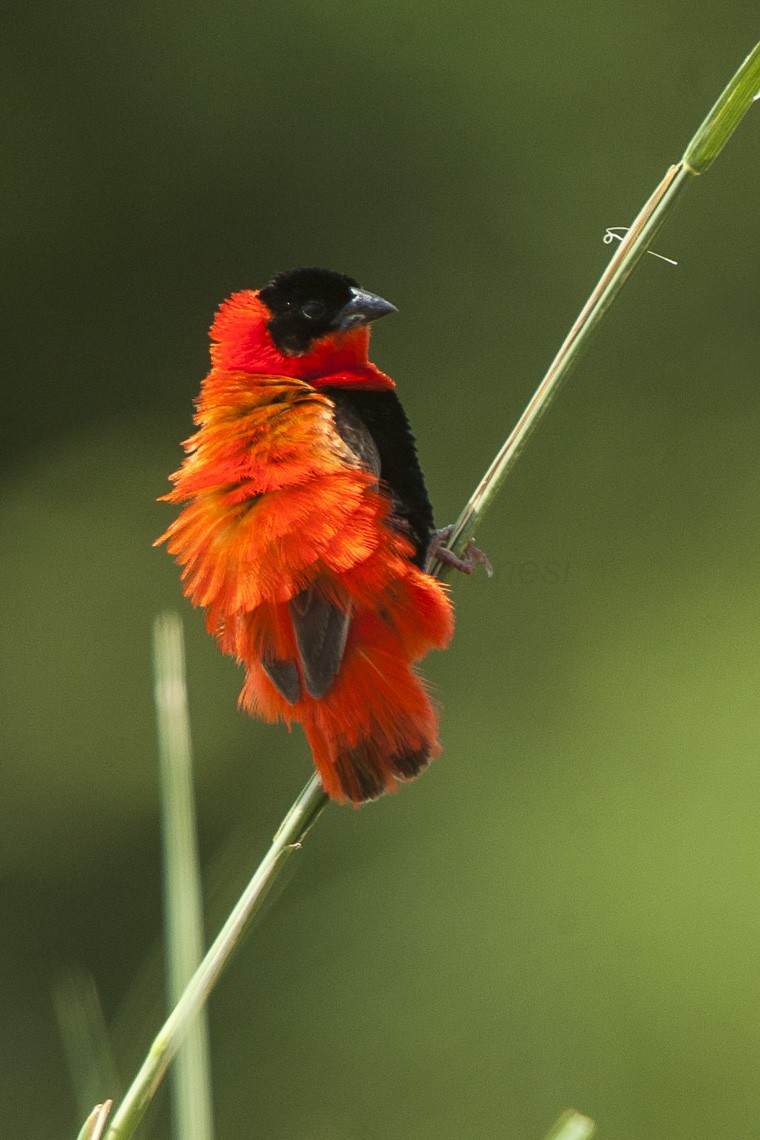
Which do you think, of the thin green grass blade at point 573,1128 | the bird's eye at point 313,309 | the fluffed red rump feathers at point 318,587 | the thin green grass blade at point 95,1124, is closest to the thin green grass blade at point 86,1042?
the thin green grass blade at point 95,1124

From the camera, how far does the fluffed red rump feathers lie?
1.90m

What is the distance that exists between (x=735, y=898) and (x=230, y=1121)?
2.18 m

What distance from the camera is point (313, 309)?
2635 mm

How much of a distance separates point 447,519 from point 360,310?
11.5 feet

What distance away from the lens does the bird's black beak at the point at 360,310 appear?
261 centimetres

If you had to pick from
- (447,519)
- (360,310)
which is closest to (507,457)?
Result: (360,310)

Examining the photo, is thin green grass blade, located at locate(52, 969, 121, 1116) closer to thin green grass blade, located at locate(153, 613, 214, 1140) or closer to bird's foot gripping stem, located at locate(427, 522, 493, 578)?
thin green grass blade, located at locate(153, 613, 214, 1140)

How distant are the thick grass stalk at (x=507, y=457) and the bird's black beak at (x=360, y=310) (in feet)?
3.42

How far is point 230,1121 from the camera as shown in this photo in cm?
567

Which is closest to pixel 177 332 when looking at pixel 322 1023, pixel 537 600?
pixel 537 600

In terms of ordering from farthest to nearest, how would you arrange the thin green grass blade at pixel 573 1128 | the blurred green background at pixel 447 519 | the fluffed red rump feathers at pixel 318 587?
1. the blurred green background at pixel 447 519
2. the fluffed red rump feathers at pixel 318 587
3. the thin green grass blade at pixel 573 1128

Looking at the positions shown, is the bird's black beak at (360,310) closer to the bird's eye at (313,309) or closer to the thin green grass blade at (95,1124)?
the bird's eye at (313,309)

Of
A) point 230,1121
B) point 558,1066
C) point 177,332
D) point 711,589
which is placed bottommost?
point 230,1121

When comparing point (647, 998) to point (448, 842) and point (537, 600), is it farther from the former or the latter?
point (537, 600)
